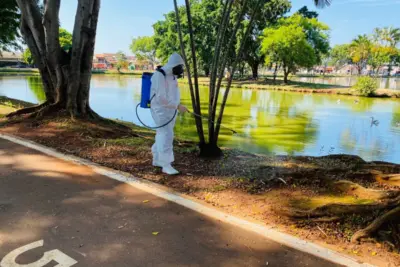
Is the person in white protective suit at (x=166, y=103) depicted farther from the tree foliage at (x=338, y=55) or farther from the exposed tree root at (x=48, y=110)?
the tree foliage at (x=338, y=55)

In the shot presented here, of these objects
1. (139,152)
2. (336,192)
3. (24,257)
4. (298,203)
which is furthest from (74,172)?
(336,192)

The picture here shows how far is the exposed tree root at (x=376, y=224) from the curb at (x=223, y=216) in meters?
0.35

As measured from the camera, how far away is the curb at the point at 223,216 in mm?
2918

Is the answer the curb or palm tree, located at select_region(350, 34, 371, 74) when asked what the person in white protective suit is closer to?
the curb

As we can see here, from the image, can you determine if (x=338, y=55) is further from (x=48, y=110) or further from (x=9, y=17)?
(x=48, y=110)

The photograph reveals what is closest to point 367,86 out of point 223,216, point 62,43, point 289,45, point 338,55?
point 289,45

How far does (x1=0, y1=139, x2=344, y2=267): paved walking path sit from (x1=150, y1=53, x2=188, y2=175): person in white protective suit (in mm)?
740

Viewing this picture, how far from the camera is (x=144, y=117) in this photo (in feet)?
49.9

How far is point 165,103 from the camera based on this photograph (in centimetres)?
476

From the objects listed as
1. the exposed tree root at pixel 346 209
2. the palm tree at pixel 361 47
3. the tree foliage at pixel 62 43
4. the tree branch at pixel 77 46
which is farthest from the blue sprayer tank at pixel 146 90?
the tree foliage at pixel 62 43

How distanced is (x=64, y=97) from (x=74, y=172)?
4146mm

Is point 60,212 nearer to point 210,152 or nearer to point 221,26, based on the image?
point 210,152

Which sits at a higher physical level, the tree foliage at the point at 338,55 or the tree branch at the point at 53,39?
the tree foliage at the point at 338,55

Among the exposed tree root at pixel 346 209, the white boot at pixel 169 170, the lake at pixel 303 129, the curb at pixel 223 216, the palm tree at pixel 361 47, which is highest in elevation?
the palm tree at pixel 361 47
